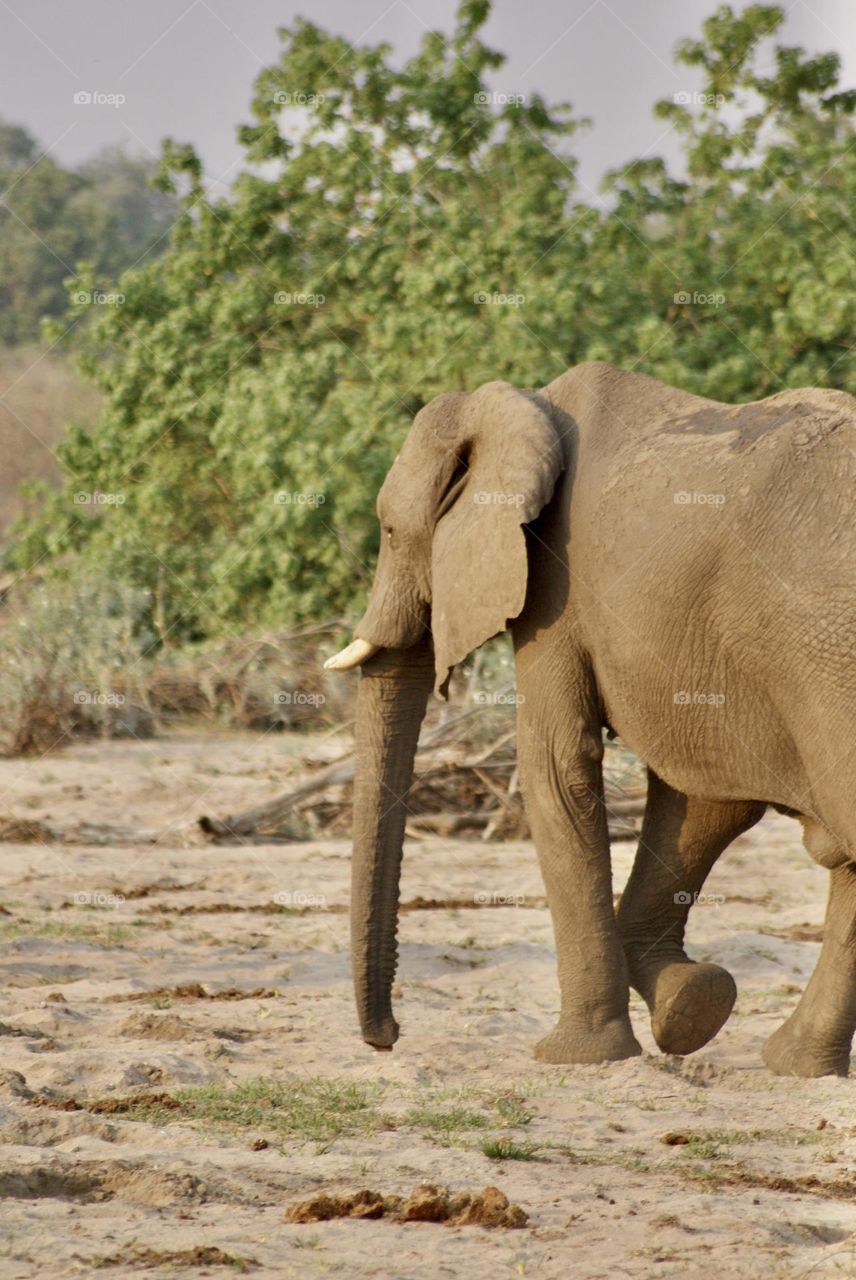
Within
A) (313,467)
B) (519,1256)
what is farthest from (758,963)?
(313,467)

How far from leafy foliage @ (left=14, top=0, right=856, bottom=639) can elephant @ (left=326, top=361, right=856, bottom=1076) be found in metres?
8.48

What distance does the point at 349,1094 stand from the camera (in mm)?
5625

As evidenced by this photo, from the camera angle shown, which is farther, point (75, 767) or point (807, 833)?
point (75, 767)

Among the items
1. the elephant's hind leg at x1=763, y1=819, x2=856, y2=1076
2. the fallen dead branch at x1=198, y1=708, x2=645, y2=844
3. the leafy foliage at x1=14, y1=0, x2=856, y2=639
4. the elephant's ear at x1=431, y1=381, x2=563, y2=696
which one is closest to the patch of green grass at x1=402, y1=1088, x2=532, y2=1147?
the elephant's hind leg at x1=763, y1=819, x2=856, y2=1076

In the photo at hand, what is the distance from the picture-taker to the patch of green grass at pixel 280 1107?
5180 millimetres

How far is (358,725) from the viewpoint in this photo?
705cm

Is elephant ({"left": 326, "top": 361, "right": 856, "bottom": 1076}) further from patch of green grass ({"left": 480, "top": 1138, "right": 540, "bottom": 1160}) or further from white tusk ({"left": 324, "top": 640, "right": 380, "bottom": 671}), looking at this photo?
patch of green grass ({"left": 480, "top": 1138, "right": 540, "bottom": 1160})

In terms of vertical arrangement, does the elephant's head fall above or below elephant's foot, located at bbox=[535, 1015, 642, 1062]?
above

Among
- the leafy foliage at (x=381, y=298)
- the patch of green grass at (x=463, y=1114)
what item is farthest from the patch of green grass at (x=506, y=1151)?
the leafy foliage at (x=381, y=298)

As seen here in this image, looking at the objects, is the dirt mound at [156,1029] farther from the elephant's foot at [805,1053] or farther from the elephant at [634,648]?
the elephant's foot at [805,1053]

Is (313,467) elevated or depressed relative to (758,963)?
elevated

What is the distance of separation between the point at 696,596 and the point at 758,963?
286 centimetres

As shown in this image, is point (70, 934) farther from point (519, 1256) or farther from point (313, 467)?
point (313, 467)

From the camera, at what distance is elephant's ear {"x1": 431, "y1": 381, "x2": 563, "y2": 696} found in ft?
20.7
